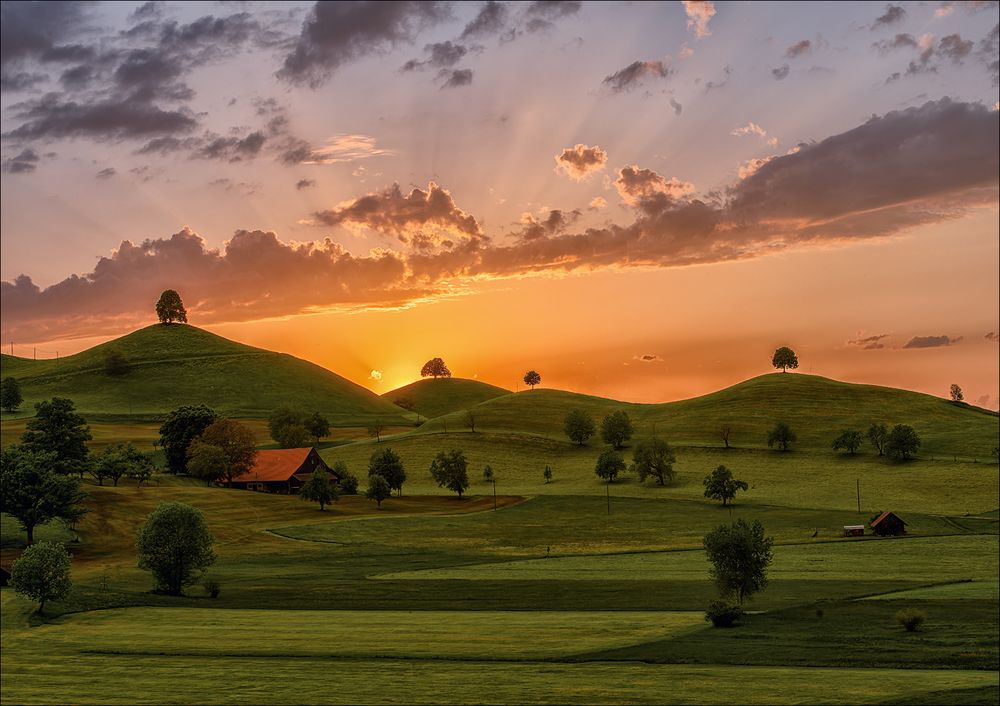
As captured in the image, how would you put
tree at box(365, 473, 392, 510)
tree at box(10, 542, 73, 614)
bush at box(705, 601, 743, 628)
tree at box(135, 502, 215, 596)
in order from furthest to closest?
tree at box(365, 473, 392, 510) < tree at box(135, 502, 215, 596) < tree at box(10, 542, 73, 614) < bush at box(705, 601, 743, 628)

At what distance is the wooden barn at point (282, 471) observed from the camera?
160250 millimetres

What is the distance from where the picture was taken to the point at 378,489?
145 meters

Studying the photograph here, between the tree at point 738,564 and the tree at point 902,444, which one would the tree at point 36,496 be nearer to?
the tree at point 738,564

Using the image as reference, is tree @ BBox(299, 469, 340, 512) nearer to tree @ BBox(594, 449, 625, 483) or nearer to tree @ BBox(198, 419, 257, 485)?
tree @ BBox(198, 419, 257, 485)

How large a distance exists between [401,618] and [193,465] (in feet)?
319

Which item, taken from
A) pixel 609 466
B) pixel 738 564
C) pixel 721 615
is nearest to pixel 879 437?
pixel 609 466

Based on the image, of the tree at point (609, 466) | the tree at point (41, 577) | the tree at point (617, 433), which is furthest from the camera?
the tree at point (617, 433)

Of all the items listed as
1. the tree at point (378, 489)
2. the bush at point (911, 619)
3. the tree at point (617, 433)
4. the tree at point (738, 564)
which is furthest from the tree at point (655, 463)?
the bush at point (911, 619)

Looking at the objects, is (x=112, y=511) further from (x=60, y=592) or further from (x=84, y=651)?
(x=84, y=651)

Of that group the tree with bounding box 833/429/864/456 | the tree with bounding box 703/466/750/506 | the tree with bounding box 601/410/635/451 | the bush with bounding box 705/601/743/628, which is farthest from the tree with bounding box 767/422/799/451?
the bush with bounding box 705/601/743/628

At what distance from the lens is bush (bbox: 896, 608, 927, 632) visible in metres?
62.2

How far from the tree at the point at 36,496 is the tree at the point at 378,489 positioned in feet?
141

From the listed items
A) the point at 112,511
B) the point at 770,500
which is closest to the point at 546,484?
the point at 770,500

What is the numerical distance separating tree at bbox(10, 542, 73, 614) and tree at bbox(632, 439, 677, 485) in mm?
100335
